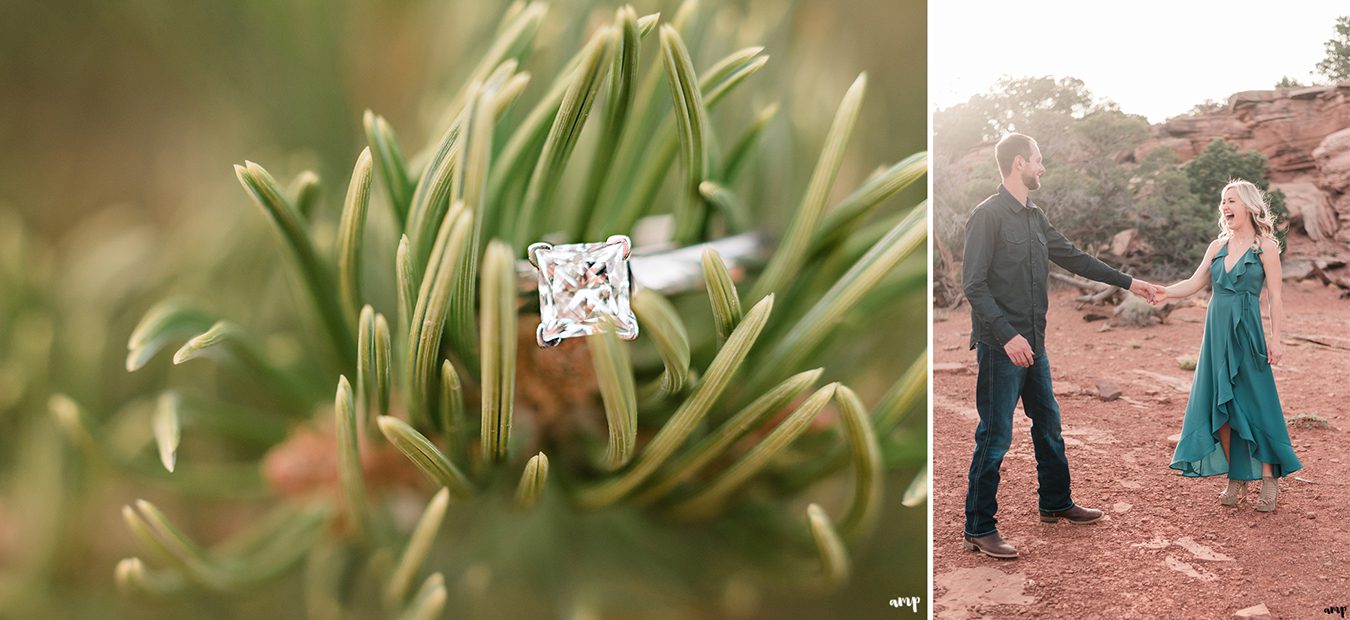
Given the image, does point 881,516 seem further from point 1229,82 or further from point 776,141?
point 1229,82

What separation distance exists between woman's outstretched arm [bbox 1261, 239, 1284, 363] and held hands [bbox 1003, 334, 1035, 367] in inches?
11.2

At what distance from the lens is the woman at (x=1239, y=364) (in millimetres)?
982

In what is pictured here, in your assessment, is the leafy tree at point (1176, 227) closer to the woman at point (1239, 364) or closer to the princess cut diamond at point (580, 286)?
the woman at point (1239, 364)

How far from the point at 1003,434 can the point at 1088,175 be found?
0.31 m

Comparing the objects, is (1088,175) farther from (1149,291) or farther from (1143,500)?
(1143,500)

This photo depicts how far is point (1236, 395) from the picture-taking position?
0.99 meters

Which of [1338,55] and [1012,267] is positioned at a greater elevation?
[1338,55]

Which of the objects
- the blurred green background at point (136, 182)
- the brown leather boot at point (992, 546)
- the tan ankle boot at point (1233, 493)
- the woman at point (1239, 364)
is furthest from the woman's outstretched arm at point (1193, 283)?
the blurred green background at point (136, 182)

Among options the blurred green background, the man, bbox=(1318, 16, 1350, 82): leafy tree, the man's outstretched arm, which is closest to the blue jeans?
the man

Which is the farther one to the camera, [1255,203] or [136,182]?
[1255,203]

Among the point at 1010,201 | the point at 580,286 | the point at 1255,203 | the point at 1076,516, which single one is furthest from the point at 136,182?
the point at 1255,203

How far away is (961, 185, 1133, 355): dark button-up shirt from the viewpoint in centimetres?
97

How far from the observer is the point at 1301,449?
987 millimetres

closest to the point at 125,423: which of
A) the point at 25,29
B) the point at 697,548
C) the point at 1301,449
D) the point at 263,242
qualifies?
the point at 263,242
